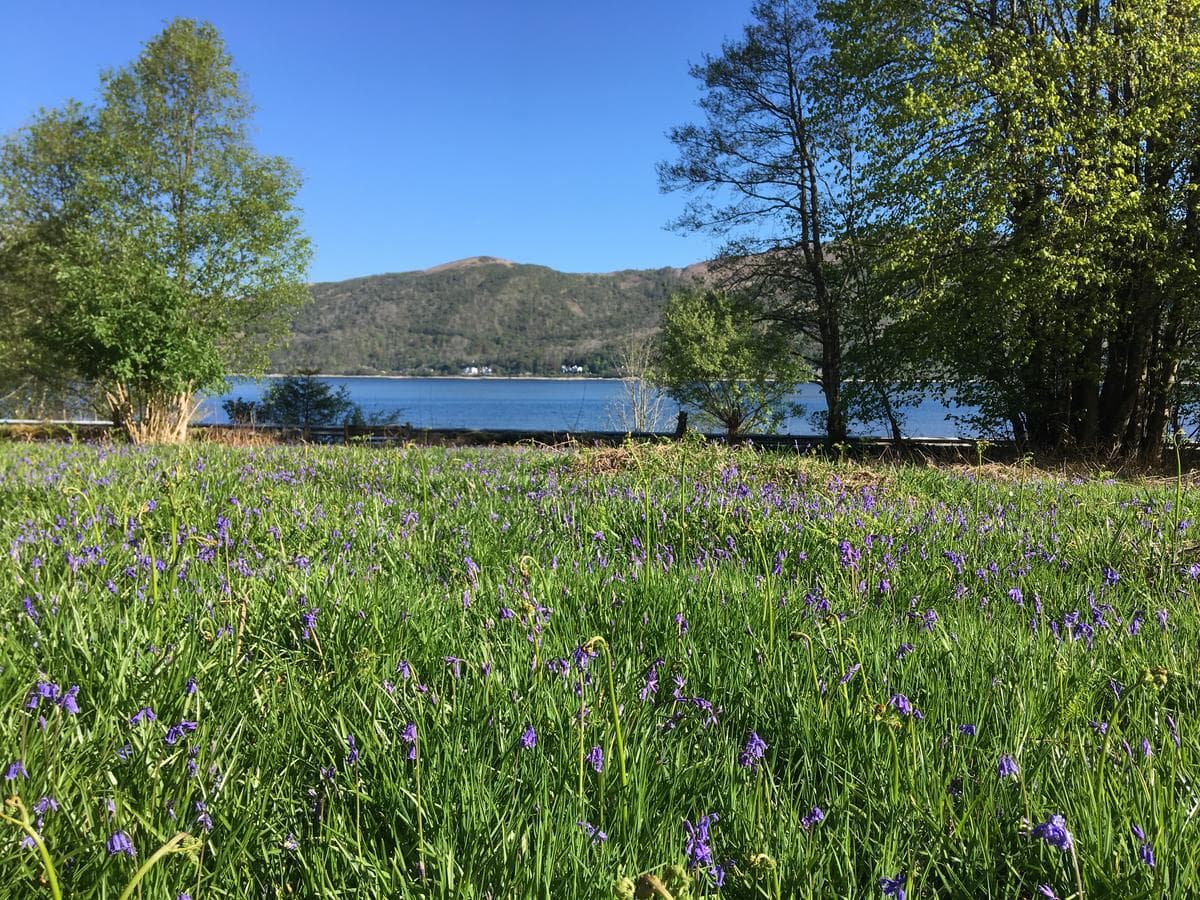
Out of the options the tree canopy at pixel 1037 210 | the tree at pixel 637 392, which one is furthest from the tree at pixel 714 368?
the tree canopy at pixel 1037 210

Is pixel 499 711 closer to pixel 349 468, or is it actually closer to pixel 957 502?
pixel 957 502

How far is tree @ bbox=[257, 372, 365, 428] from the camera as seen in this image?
29.3 m

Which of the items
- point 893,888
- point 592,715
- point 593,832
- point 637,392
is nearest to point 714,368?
point 637,392

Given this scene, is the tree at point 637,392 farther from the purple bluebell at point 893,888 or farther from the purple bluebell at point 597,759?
the purple bluebell at point 893,888

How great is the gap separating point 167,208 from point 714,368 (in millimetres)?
20200

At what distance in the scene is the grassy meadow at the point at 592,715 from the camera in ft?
4.93

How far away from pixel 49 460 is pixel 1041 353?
17542 millimetres

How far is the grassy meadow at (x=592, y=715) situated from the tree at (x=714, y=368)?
2409 centimetres

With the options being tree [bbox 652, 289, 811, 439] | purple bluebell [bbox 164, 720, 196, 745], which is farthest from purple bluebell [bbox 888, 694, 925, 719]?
tree [bbox 652, 289, 811, 439]

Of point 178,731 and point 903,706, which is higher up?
point 903,706

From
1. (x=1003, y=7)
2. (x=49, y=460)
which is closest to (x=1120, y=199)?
(x=1003, y=7)

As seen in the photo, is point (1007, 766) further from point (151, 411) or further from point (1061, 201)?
point (151, 411)

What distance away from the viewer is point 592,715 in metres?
2.01

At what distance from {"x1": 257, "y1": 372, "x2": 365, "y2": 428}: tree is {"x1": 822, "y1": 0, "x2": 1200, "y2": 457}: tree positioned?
2171cm
